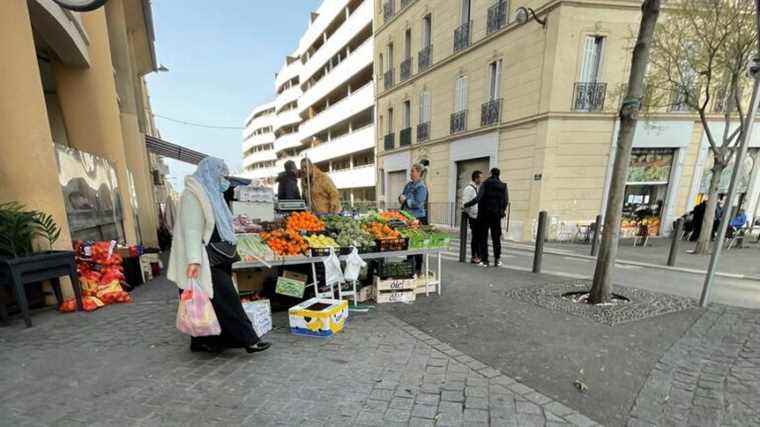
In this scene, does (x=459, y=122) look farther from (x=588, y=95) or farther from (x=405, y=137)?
(x=588, y=95)

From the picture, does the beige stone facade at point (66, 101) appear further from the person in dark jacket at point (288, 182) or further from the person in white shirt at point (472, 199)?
the person in white shirt at point (472, 199)

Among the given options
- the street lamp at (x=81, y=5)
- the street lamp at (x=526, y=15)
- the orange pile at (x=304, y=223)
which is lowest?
the orange pile at (x=304, y=223)

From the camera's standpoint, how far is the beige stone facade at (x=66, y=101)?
369cm

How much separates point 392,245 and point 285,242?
144 cm

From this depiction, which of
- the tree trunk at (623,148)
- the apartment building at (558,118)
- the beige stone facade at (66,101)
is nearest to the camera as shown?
the tree trunk at (623,148)

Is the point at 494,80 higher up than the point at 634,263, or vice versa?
the point at 494,80

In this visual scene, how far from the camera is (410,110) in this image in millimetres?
16703

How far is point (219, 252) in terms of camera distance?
111 inches

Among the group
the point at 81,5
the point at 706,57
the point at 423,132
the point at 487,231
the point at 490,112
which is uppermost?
the point at 706,57

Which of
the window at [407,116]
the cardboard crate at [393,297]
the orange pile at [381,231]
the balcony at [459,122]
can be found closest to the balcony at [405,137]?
the window at [407,116]

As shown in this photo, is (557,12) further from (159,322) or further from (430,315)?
(159,322)

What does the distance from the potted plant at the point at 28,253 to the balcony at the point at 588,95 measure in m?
12.6

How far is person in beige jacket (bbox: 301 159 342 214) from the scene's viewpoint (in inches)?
233

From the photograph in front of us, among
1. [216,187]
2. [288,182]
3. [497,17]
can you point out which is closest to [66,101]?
[288,182]
